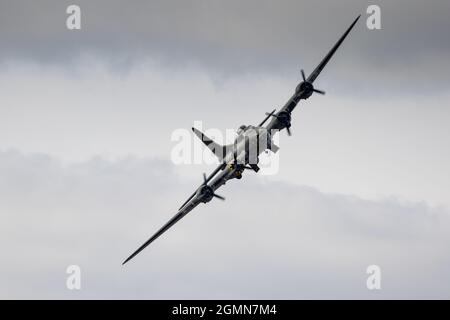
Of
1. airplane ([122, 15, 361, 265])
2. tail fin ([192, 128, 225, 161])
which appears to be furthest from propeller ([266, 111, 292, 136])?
tail fin ([192, 128, 225, 161])

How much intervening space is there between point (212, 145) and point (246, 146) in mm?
8345

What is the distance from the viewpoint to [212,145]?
333 feet

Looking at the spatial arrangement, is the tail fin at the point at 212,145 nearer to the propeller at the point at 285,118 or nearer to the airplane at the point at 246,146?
the airplane at the point at 246,146

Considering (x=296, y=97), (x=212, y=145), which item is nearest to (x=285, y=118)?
(x=296, y=97)

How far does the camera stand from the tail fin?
100562 mm

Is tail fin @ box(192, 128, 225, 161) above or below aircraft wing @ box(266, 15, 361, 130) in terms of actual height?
below

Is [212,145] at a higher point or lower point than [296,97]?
lower

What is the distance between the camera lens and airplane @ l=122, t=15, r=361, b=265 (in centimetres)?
9394

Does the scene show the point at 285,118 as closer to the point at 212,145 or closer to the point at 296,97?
the point at 296,97

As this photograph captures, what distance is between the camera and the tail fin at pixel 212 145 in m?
101

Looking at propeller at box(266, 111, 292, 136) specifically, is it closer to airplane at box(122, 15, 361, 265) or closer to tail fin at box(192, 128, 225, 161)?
airplane at box(122, 15, 361, 265)
